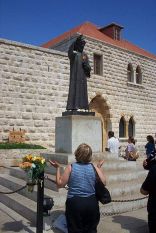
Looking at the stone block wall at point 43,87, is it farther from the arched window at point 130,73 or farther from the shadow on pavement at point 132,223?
the shadow on pavement at point 132,223

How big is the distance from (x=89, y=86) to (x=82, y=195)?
15.0 m

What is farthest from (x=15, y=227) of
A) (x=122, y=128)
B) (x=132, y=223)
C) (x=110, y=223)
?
(x=122, y=128)

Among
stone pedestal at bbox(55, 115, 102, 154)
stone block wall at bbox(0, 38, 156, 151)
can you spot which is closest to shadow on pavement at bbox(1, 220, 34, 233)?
stone pedestal at bbox(55, 115, 102, 154)

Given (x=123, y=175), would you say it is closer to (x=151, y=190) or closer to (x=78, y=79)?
(x=78, y=79)

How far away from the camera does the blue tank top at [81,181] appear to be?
466cm

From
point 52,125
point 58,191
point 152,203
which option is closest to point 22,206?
point 58,191

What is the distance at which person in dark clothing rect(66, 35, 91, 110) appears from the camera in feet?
31.1

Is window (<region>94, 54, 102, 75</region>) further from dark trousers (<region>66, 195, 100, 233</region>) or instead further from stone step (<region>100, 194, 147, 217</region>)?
dark trousers (<region>66, 195, 100, 233</region>)

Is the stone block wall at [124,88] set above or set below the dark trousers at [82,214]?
above

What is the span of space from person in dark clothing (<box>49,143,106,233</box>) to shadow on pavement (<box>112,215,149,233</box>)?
5.38ft

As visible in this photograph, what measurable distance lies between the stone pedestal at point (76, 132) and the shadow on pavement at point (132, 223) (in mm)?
2644

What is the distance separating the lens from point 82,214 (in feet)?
15.0

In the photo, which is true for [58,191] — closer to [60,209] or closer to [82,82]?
[60,209]

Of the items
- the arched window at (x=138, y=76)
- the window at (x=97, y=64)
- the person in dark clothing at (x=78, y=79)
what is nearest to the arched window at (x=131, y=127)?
the arched window at (x=138, y=76)
